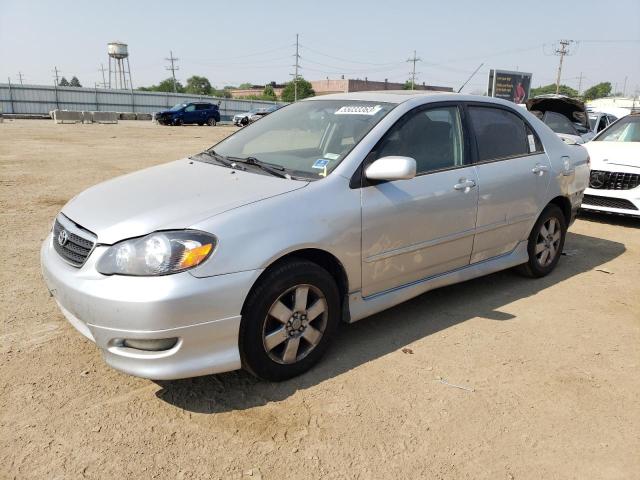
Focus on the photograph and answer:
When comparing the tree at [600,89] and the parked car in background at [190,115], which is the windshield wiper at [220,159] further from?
A: the tree at [600,89]

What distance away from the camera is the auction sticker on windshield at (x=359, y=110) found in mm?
3617

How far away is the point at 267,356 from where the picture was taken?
2869 mm

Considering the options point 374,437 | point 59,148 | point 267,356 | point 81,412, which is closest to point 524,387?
point 374,437

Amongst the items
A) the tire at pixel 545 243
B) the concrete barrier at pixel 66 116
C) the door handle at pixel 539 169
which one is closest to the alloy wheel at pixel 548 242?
the tire at pixel 545 243

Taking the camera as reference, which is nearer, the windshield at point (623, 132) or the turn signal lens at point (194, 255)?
the turn signal lens at point (194, 255)

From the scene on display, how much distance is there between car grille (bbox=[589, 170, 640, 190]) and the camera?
6.76m

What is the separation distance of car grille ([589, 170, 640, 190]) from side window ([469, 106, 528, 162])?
295 centimetres

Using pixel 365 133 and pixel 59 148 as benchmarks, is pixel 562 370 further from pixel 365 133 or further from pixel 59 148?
pixel 59 148

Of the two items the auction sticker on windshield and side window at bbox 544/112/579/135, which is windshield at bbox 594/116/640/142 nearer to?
side window at bbox 544/112/579/135

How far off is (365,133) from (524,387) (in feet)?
5.93

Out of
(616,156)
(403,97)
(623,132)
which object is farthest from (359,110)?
(623,132)

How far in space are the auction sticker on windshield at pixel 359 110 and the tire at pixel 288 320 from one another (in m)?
1.25

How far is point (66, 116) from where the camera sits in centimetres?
3219

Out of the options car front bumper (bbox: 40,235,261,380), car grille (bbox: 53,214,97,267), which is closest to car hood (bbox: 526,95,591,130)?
car front bumper (bbox: 40,235,261,380)
